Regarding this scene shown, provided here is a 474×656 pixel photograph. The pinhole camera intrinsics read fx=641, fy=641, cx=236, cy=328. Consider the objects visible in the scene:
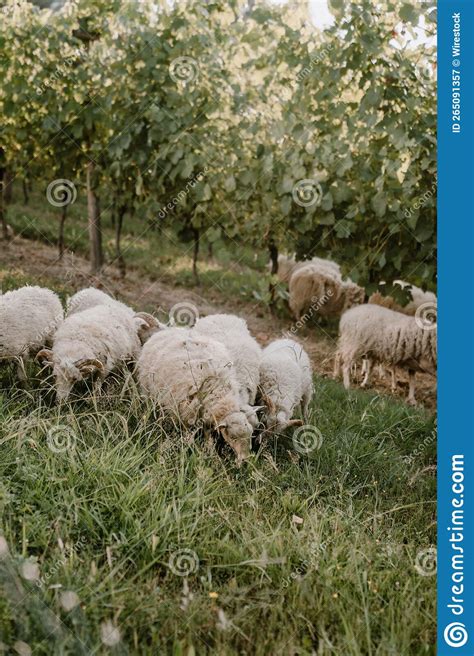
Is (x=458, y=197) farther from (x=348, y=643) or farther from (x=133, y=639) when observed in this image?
(x=133, y=639)

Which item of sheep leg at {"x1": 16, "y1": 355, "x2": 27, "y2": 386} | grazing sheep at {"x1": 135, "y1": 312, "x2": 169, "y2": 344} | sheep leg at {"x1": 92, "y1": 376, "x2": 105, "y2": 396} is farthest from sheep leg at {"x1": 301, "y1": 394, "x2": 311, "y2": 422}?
sheep leg at {"x1": 16, "y1": 355, "x2": 27, "y2": 386}

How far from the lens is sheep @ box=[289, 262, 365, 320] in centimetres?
1103

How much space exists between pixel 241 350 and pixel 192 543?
2.16 metres

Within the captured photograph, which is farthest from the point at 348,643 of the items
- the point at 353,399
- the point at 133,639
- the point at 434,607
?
the point at 353,399

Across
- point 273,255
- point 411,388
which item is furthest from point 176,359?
point 273,255

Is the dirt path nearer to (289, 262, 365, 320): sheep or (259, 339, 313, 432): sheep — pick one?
(289, 262, 365, 320): sheep

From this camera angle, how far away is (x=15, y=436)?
3.92m

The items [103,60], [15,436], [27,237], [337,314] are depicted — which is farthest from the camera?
[27,237]

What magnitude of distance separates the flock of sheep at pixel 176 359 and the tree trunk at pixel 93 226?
169 inches

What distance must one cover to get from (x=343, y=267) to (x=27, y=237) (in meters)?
6.94

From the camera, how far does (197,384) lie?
4.57 metres

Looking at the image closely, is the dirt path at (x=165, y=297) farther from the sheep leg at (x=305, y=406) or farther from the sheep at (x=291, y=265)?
the sheep leg at (x=305, y=406)

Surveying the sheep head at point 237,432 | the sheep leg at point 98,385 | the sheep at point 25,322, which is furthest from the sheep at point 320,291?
the sheep head at point 237,432

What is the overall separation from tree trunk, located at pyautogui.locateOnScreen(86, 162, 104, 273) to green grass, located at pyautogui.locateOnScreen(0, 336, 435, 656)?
601 cm
